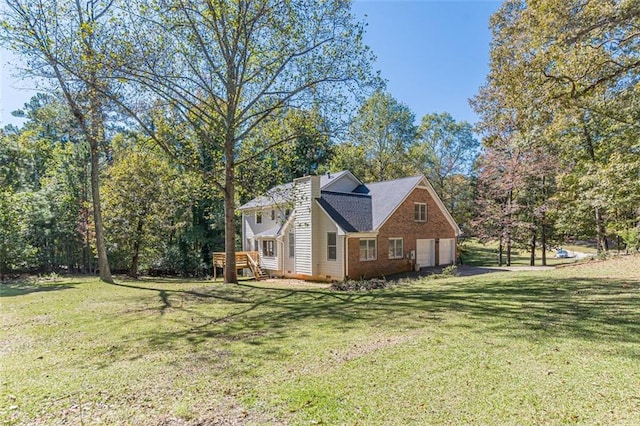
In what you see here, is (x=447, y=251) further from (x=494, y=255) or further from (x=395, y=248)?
(x=494, y=255)

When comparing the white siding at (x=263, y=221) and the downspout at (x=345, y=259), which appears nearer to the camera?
the downspout at (x=345, y=259)

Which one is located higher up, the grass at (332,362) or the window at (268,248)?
the window at (268,248)

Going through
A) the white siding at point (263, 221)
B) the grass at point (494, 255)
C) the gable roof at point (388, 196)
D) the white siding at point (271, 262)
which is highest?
the gable roof at point (388, 196)

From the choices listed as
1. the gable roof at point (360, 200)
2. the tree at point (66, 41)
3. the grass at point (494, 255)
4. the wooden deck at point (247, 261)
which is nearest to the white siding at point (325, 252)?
the gable roof at point (360, 200)

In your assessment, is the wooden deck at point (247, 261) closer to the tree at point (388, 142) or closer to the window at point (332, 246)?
the window at point (332, 246)

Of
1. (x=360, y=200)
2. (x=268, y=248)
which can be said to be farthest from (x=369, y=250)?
(x=268, y=248)

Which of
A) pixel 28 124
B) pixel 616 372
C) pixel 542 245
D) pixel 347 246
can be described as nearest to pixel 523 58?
pixel 616 372

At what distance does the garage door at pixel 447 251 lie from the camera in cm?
2312

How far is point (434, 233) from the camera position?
22484 millimetres

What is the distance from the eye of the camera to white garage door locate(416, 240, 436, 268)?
70.6ft

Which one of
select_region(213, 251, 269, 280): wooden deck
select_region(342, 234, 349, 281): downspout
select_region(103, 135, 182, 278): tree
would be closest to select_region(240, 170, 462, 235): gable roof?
select_region(342, 234, 349, 281): downspout

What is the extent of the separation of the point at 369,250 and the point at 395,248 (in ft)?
6.82

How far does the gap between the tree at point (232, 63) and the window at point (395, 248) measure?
30.0 feet

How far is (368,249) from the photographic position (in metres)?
18.8
